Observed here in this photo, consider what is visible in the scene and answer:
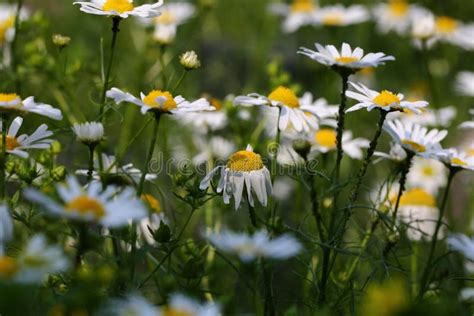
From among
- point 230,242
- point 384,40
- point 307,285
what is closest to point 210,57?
point 384,40

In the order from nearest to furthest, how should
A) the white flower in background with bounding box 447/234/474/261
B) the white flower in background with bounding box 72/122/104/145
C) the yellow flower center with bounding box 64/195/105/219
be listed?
the yellow flower center with bounding box 64/195/105/219, the white flower in background with bounding box 447/234/474/261, the white flower in background with bounding box 72/122/104/145

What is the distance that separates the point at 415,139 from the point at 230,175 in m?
0.48

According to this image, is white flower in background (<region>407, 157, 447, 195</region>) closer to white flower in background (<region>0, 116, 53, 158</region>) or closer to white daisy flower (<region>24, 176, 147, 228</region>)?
white flower in background (<region>0, 116, 53, 158</region>)

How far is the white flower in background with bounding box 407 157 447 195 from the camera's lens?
9.25 feet

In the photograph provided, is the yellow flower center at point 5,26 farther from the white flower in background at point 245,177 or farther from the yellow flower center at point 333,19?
the white flower in background at point 245,177

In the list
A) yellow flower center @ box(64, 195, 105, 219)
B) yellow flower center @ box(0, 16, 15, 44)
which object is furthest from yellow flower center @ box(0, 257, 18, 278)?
yellow flower center @ box(0, 16, 15, 44)

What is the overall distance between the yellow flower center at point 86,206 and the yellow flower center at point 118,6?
623 millimetres

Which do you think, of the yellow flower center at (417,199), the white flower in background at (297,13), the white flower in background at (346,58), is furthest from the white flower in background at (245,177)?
the white flower in background at (297,13)

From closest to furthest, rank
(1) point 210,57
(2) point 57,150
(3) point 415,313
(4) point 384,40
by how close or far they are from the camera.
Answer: (3) point 415,313 → (2) point 57,150 → (1) point 210,57 → (4) point 384,40

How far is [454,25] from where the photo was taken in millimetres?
Answer: 3818

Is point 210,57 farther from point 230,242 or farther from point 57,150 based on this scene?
point 230,242

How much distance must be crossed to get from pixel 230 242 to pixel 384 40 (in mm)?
3833

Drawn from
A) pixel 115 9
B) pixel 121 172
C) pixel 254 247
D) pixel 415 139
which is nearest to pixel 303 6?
pixel 415 139

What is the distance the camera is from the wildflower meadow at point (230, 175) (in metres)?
1.16
